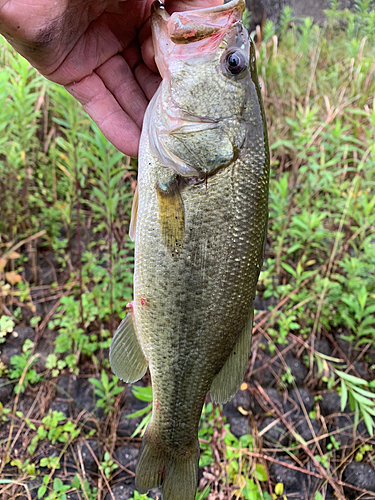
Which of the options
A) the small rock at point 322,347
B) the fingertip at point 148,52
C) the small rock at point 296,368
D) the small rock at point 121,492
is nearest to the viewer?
the fingertip at point 148,52

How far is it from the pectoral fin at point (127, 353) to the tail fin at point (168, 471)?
0.29 m

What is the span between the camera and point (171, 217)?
149 cm

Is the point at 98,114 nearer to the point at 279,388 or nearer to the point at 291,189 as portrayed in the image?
the point at 291,189

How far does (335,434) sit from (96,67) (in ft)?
9.75

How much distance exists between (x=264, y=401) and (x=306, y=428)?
1.13 feet

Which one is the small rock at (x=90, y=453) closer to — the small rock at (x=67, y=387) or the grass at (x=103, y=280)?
the grass at (x=103, y=280)

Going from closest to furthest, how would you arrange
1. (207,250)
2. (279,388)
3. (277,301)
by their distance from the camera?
(207,250)
(279,388)
(277,301)

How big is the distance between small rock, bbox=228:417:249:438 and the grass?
0.06m

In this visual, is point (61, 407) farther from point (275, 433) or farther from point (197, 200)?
point (197, 200)

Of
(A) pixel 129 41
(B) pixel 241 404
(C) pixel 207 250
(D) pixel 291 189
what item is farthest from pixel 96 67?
(B) pixel 241 404

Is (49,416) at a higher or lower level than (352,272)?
higher

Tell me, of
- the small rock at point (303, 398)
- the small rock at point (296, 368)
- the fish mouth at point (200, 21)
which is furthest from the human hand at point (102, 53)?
the small rock at point (303, 398)

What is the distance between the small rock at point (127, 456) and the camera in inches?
88.4

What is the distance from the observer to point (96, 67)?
79.5 inches
